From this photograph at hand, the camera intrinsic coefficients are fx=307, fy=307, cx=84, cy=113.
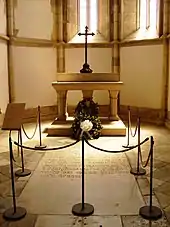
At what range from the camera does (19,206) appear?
12.0ft

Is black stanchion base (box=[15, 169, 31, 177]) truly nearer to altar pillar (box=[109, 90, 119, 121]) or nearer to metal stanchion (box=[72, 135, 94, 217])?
metal stanchion (box=[72, 135, 94, 217])

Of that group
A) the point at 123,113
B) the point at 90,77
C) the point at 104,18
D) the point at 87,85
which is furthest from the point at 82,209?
the point at 104,18

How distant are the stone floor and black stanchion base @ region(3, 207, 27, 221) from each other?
2.6 inches

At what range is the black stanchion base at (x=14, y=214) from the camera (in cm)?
335

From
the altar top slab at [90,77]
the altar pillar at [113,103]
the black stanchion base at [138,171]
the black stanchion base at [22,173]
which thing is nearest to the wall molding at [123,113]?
the altar pillar at [113,103]

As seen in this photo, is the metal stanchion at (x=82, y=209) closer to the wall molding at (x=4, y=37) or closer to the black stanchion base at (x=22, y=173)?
the black stanchion base at (x=22, y=173)

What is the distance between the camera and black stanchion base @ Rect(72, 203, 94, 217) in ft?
11.3

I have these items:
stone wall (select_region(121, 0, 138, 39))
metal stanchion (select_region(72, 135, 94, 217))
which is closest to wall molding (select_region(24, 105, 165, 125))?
stone wall (select_region(121, 0, 138, 39))

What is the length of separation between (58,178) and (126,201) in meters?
1.20

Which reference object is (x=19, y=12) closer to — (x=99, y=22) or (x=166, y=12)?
(x=99, y=22)

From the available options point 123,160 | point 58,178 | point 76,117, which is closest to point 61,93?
point 76,117

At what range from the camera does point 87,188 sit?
4.21 metres

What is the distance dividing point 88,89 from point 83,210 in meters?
4.38

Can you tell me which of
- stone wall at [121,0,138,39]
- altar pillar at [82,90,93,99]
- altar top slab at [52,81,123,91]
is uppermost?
stone wall at [121,0,138,39]
